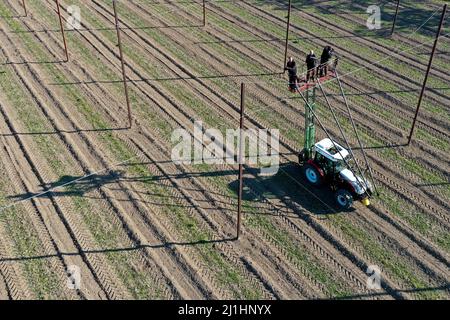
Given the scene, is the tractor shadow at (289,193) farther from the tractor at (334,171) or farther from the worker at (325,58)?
the worker at (325,58)

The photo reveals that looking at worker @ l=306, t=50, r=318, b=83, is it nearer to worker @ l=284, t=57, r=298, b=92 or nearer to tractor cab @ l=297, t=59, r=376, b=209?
tractor cab @ l=297, t=59, r=376, b=209

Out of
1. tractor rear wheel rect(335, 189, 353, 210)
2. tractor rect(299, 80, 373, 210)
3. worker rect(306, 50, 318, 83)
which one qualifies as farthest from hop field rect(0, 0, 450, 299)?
worker rect(306, 50, 318, 83)

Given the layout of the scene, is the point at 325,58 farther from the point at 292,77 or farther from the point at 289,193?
the point at 289,193

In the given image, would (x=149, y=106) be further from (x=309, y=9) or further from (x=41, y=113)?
(x=309, y=9)

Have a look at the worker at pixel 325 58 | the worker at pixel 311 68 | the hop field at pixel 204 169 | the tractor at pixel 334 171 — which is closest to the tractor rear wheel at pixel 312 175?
the tractor at pixel 334 171

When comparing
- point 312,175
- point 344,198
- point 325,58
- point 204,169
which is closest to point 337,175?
point 344,198

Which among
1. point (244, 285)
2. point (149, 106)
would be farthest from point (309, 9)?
point (244, 285)
